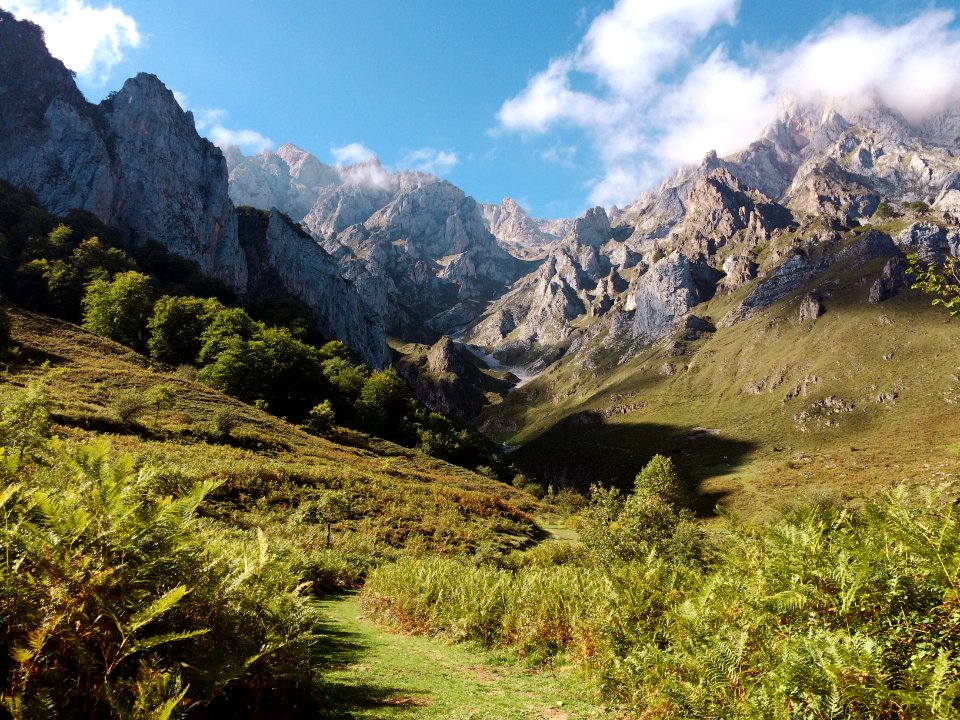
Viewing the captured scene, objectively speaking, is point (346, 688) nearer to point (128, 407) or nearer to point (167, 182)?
point (128, 407)

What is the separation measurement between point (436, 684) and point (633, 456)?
164 meters

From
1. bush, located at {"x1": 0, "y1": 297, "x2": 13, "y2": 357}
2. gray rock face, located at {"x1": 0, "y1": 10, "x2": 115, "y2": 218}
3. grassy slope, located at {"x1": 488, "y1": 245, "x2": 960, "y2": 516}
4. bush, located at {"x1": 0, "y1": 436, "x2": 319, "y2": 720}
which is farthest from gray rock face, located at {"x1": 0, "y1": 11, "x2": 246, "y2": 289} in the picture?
bush, located at {"x1": 0, "y1": 436, "x2": 319, "y2": 720}

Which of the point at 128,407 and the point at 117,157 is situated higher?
the point at 117,157

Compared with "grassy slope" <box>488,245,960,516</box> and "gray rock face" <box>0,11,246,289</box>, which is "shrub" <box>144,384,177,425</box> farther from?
"gray rock face" <box>0,11,246,289</box>

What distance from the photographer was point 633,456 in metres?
163

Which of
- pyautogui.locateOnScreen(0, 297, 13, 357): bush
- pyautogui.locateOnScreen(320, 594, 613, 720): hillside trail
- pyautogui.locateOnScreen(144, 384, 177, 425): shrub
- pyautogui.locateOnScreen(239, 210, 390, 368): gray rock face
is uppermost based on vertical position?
pyautogui.locateOnScreen(239, 210, 390, 368): gray rock face

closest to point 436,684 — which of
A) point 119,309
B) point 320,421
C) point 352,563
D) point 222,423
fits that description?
point 352,563

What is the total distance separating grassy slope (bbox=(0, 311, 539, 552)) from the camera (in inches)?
1085

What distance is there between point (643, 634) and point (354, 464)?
3902cm

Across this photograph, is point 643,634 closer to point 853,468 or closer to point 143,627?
point 143,627

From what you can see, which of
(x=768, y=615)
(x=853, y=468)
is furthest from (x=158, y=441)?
(x=853, y=468)

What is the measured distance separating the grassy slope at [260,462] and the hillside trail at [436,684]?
9.92 metres

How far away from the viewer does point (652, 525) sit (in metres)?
24.5

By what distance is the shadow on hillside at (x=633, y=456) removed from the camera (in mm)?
141750
